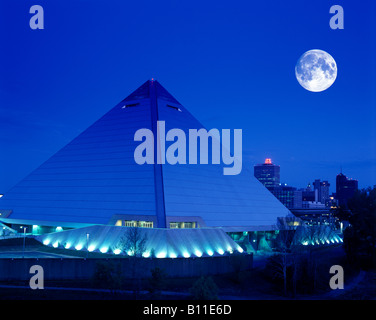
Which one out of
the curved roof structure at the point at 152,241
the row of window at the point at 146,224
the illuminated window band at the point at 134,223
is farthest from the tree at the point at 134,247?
the row of window at the point at 146,224

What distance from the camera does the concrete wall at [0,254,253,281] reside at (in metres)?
27.0

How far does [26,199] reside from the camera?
155 ft

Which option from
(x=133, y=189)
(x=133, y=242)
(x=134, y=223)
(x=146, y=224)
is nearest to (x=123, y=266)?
(x=133, y=242)

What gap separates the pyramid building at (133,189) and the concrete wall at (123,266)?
6.33 m

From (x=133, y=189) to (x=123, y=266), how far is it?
505 inches

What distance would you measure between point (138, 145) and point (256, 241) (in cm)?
1844

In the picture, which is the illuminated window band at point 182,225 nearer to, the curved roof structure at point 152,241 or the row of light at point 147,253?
the curved roof structure at point 152,241

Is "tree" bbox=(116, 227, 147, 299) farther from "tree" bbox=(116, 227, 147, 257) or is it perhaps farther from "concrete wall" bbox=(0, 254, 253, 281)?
"concrete wall" bbox=(0, 254, 253, 281)

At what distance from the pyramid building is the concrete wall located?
6.33m

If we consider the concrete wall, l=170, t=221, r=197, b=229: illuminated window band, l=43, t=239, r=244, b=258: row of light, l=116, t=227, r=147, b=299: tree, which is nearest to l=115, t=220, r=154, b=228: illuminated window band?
l=170, t=221, r=197, b=229: illuminated window band

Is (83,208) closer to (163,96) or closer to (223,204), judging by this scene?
(223,204)

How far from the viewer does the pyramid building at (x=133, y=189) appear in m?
39.4
